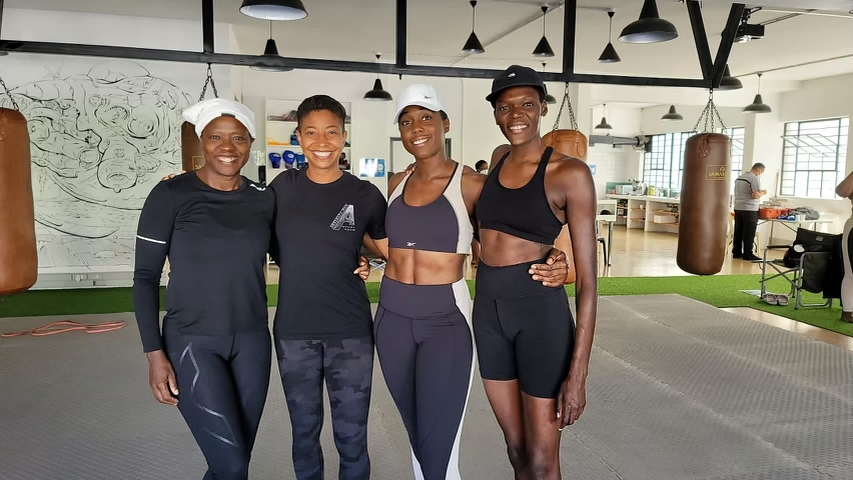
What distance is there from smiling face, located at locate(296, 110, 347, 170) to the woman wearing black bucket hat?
1.84 ft

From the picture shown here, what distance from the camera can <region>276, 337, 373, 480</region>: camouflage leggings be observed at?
208cm

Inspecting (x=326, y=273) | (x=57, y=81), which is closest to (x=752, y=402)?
(x=326, y=273)

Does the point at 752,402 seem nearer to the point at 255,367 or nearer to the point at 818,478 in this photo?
the point at 818,478

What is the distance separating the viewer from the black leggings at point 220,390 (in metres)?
1.93

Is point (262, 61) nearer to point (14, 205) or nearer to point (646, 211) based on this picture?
point (14, 205)

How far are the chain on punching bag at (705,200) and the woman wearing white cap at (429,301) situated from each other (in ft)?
10.8

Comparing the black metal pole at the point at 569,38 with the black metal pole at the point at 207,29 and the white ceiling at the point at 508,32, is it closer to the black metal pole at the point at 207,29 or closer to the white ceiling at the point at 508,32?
the white ceiling at the point at 508,32

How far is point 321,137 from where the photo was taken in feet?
6.90

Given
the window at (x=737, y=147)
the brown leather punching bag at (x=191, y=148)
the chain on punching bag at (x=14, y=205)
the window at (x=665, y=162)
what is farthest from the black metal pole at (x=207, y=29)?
the window at (x=665, y=162)

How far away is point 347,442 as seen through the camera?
214 cm

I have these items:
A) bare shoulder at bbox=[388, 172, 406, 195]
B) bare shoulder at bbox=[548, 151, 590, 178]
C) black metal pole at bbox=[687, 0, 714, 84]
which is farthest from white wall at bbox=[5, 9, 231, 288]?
bare shoulder at bbox=[548, 151, 590, 178]

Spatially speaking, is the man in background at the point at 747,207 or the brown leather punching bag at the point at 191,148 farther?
the man in background at the point at 747,207

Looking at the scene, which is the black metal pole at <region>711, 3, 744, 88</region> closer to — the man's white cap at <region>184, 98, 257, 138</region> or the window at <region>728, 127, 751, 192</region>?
the man's white cap at <region>184, 98, 257, 138</region>

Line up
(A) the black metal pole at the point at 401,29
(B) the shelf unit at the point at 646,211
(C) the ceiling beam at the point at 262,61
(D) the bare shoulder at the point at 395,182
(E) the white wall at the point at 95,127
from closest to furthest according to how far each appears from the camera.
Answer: (D) the bare shoulder at the point at 395,182 < (C) the ceiling beam at the point at 262,61 < (A) the black metal pole at the point at 401,29 < (E) the white wall at the point at 95,127 < (B) the shelf unit at the point at 646,211
